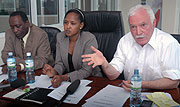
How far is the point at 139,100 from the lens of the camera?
95 cm

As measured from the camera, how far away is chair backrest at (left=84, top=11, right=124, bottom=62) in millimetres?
1862

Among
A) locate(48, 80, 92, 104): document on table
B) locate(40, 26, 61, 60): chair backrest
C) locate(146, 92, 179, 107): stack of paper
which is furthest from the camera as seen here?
locate(40, 26, 61, 60): chair backrest

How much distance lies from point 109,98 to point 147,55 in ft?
1.75

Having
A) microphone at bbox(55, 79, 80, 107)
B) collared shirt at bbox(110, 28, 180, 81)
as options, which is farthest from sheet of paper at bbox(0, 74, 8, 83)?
collared shirt at bbox(110, 28, 180, 81)

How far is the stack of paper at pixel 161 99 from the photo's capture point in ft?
3.02

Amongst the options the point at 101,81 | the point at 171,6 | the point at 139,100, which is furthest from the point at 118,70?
the point at 171,6

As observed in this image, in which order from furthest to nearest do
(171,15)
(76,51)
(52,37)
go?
(171,15)
(52,37)
(76,51)

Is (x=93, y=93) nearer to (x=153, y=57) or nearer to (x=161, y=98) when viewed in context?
(x=161, y=98)

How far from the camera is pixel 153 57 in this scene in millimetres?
1352

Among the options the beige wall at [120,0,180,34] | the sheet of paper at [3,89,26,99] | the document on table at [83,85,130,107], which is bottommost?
the sheet of paper at [3,89,26,99]

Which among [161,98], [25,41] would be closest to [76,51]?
[25,41]

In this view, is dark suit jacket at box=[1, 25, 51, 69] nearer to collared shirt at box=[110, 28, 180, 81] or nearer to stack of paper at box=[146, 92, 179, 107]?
collared shirt at box=[110, 28, 180, 81]

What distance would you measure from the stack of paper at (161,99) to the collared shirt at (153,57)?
21cm

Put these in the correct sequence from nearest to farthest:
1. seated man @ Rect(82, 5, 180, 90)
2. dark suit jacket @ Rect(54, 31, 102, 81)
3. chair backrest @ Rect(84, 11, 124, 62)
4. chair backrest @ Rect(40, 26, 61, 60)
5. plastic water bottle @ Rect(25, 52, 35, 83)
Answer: seated man @ Rect(82, 5, 180, 90), plastic water bottle @ Rect(25, 52, 35, 83), dark suit jacket @ Rect(54, 31, 102, 81), chair backrest @ Rect(84, 11, 124, 62), chair backrest @ Rect(40, 26, 61, 60)
